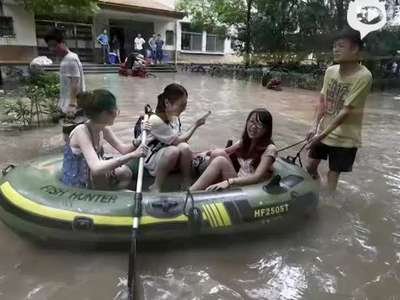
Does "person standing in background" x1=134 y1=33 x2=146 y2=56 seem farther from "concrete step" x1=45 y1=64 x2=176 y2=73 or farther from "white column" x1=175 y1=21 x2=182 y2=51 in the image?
"white column" x1=175 y1=21 x2=182 y2=51

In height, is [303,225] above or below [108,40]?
below

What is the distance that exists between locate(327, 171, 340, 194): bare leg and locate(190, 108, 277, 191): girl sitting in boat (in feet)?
2.55

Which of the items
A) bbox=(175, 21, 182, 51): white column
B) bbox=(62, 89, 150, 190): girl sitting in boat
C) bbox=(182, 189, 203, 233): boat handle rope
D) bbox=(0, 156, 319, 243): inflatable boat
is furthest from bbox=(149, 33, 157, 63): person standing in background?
bbox=(182, 189, 203, 233): boat handle rope

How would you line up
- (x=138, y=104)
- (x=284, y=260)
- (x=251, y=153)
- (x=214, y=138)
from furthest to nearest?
(x=138, y=104) < (x=214, y=138) < (x=251, y=153) < (x=284, y=260)

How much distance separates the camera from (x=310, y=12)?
13.7 meters

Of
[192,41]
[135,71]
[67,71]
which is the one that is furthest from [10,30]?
[67,71]

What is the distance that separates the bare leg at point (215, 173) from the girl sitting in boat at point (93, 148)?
1.99 feet

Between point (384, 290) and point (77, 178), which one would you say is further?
point (77, 178)

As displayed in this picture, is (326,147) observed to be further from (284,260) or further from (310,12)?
(310,12)

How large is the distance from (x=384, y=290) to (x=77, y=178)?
242cm

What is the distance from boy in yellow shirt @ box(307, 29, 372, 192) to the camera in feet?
10.9

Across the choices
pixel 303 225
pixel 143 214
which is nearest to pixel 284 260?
pixel 303 225

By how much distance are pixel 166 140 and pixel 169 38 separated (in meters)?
19.9

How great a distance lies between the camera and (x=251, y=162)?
11.4ft
